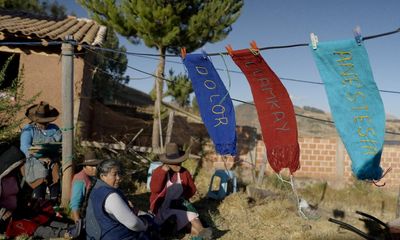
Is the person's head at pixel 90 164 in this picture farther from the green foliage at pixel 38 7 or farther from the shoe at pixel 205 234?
A: the green foliage at pixel 38 7

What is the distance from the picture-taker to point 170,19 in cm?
997

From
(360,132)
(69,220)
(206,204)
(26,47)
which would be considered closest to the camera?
(360,132)

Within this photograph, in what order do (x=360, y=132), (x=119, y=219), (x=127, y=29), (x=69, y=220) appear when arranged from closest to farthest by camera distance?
1. (x=119, y=219)
2. (x=360, y=132)
3. (x=69, y=220)
4. (x=127, y=29)

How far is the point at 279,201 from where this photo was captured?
7492 mm

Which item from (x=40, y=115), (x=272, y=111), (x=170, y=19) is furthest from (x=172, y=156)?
(x=170, y=19)

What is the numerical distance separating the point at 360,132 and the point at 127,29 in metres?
7.97

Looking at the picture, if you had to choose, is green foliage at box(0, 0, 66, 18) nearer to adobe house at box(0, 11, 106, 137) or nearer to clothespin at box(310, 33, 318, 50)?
adobe house at box(0, 11, 106, 137)

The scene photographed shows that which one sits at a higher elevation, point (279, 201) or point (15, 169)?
point (15, 169)

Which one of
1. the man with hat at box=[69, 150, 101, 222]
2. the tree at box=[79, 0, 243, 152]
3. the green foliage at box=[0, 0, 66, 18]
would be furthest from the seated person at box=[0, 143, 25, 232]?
the green foliage at box=[0, 0, 66, 18]

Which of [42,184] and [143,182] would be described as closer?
[42,184]

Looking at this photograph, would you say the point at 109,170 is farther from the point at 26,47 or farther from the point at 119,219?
the point at 26,47

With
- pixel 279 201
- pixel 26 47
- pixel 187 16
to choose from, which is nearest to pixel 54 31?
pixel 26 47

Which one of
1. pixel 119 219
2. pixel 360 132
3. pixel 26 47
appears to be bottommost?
pixel 119 219

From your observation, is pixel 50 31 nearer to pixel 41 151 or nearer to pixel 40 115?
pixel 40 115
